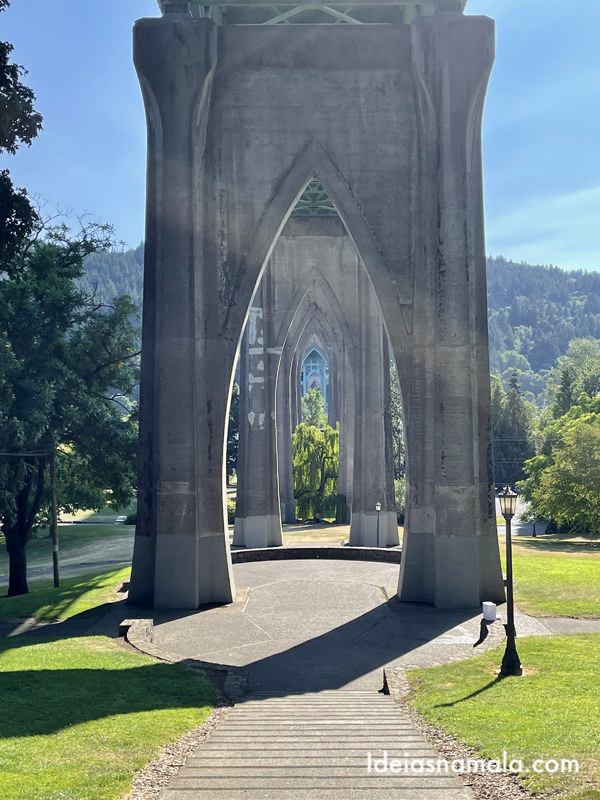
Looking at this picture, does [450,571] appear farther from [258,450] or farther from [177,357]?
[258,450]

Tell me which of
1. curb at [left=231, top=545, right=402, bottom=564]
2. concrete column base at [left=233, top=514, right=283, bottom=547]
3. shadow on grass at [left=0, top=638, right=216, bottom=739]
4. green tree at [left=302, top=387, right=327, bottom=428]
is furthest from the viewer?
green tree at [left=302, top=387, right=327, bottom=428]

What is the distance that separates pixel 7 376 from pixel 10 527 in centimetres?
657

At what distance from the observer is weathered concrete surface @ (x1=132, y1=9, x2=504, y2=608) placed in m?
20.3

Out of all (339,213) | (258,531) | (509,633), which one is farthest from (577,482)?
(509,633)

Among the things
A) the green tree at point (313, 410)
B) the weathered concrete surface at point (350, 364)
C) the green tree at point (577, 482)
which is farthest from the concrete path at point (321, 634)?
the green tree at point (313, 410)

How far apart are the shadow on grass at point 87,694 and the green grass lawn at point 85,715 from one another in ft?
0.04

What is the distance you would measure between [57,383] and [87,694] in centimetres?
1723

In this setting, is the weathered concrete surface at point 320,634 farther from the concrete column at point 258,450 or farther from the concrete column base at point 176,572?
the concrete column at point 258,450

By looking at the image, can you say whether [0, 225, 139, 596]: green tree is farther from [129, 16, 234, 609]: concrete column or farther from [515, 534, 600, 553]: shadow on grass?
[515, 534, 600, 553]: shadow on grass

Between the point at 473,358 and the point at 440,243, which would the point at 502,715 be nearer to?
the point at 473,358

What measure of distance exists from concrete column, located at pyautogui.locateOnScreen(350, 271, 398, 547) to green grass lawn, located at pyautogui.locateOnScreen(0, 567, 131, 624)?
13310 millimetres

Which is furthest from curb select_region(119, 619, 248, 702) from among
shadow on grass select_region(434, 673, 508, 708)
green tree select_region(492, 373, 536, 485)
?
green tree select_region(492, 373, 536, 485)

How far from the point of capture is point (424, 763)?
726cm

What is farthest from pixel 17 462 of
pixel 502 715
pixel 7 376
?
pixel 502 715
